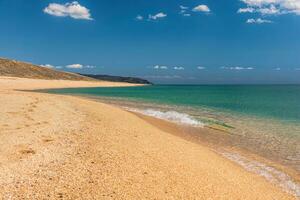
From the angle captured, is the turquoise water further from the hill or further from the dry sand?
the hill

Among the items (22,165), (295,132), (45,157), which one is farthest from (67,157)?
(295,132)

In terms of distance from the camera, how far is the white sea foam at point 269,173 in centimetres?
919

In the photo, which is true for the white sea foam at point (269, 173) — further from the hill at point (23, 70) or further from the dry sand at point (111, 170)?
the hill at point (23, 70)

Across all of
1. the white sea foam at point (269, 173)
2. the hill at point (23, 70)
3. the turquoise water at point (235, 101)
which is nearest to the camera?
the white sea foam at point (269, 173)

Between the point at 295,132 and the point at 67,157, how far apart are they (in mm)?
16419

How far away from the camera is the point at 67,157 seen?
9195 millimetres

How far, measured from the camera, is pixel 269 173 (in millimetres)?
10500

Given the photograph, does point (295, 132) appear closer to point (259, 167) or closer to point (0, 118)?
point (259, 167)

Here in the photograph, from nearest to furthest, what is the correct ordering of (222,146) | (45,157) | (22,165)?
(22,165), (45,157), (222,146)

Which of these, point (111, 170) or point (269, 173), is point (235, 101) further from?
point (111, 170)

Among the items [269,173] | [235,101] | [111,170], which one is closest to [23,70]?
[235,101]

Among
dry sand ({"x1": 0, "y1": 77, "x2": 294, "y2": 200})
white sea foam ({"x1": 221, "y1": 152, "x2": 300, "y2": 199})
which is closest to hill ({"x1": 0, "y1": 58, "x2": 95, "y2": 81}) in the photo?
dry sand ({"x1": 0, "y1": 77, "x2": 294, "y2": 200})

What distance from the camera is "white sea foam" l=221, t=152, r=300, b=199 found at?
9.19 m

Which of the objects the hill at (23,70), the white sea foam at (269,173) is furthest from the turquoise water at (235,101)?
the hill at (23,70)
